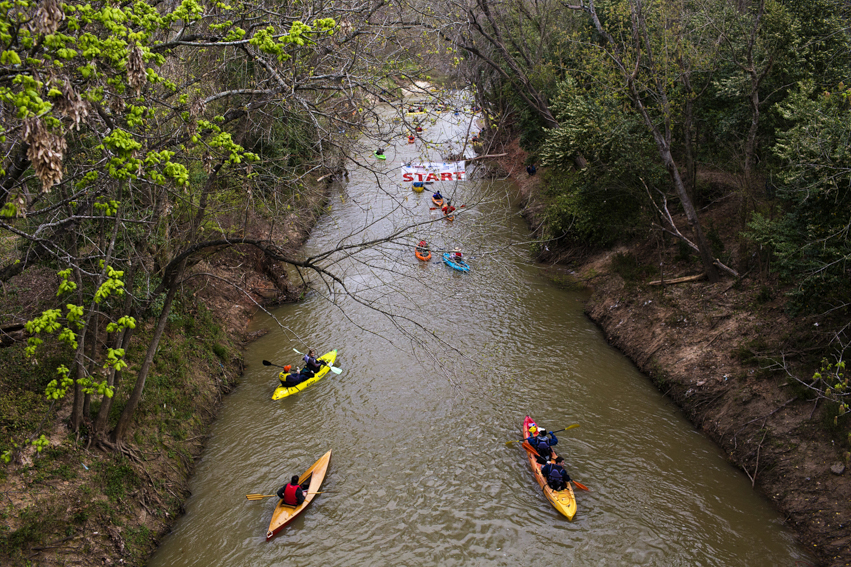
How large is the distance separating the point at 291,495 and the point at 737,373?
9883 millimetres

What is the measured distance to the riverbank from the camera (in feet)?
29.6

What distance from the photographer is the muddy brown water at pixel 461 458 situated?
886 centimetres

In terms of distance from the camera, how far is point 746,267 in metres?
13.9

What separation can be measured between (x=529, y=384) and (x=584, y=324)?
395 cm

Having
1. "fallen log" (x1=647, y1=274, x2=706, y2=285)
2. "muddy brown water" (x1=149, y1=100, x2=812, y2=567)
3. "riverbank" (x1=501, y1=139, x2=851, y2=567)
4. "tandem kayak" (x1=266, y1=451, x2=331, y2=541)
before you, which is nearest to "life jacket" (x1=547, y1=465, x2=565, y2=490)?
"muddy brown water" (x1=149, y1=100, x2=812, y2=567)

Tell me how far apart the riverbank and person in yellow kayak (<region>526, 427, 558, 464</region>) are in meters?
3.73

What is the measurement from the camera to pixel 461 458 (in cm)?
1081

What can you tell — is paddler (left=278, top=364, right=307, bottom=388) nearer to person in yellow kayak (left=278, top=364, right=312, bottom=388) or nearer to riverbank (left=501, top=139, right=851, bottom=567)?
person in yellow kayak (left=278, top=364, right=312, bottom=388)

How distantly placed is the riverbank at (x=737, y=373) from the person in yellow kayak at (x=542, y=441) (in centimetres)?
373

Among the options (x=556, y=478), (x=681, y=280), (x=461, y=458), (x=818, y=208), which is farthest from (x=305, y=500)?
(x=681, y=280)

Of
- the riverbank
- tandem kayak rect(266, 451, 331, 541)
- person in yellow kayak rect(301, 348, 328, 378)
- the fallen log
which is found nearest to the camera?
the riverbank

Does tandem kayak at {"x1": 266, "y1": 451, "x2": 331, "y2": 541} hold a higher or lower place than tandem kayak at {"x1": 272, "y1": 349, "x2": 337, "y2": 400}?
lower

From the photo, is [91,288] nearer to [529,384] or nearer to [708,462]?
[529,384]

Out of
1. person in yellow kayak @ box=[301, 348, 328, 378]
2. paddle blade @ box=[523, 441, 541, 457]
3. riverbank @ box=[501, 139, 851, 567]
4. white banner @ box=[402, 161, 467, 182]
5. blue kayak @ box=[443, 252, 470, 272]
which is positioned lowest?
riverbank @ box=[501, 139, 851, 567]
